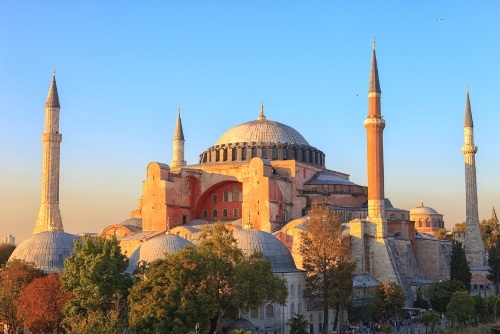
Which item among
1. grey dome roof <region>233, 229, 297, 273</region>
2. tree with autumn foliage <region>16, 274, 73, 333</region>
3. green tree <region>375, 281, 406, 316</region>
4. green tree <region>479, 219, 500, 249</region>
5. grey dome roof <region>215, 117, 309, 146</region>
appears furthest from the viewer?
green tree <region>479, 219, 500, 249</region>

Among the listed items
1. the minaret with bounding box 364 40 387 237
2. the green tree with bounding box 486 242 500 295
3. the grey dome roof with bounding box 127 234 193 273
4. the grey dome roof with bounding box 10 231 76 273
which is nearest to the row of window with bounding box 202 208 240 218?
the minaret with bounding box 364 40 387 237

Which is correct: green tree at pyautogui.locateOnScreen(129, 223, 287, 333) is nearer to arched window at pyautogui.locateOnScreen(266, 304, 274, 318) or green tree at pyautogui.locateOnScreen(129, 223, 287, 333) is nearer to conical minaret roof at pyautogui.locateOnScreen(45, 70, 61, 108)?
arched window at pyautogui.locateOnScreen(266, 304, 274, 318)

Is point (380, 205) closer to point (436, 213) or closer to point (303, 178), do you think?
point (303, 178)

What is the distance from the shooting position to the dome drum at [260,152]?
35250 millimetres

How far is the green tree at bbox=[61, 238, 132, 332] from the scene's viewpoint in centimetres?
1825

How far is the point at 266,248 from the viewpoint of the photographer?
75.8 ft

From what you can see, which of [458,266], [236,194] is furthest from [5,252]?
[458,266]

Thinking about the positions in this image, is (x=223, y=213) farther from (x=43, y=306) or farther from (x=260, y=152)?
(x=43, y=306)

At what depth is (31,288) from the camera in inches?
758

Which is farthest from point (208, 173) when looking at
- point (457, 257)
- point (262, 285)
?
point (262, 285)

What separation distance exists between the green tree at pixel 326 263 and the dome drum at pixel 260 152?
1056cm

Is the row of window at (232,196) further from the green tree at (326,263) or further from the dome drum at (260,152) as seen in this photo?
the green tree at (326,263)

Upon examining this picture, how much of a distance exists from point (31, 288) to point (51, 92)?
48.6 feet

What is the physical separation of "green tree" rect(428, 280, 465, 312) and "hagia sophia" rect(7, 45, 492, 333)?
3.12 ft
